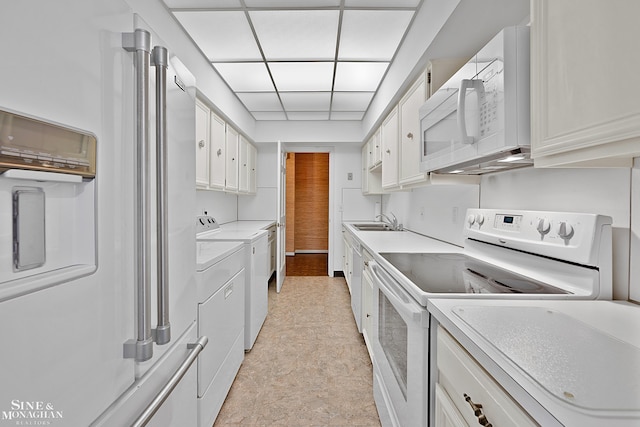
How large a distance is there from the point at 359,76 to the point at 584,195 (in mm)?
2396

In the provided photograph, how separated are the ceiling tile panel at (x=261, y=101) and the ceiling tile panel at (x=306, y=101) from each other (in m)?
0.11

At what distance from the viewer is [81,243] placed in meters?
0.56

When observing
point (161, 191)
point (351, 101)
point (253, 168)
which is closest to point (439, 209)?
point (351, 101)

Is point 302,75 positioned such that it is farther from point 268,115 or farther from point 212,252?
point 212,252

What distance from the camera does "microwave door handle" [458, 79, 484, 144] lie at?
1.20 meters

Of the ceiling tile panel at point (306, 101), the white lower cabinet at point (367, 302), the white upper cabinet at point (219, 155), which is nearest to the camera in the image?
the white lower cabinet at point (367, 302)

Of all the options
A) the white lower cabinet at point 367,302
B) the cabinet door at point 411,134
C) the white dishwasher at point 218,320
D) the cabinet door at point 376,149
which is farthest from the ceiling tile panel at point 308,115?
the white dishwasher at point 218,320

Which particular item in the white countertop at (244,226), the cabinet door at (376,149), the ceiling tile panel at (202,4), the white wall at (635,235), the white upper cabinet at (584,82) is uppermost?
the ceiling tile panel at (202,4)

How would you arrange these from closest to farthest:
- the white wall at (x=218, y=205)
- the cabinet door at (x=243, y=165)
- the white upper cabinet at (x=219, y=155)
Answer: the white upper cabinet at (x=219, y=155) < the white wall at (x=218, y=205) < the cabinet door at (x=243, y=165)

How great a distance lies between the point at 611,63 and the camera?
2.11 feet

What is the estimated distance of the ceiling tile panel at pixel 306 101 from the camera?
3.54 metres

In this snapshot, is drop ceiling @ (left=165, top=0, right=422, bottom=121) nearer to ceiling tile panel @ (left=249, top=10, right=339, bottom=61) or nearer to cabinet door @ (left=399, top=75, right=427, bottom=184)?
ceiling tile panel @ (left=249, top=10, right=339, bottom=61)

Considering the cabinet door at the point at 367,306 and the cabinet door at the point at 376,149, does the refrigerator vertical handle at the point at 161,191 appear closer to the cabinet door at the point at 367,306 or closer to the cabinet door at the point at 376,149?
the cabinet door at the point at 367,306

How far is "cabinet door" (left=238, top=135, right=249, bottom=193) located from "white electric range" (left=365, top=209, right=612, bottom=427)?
267 cm
